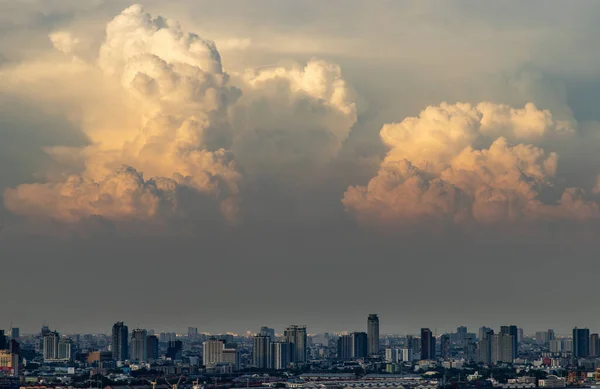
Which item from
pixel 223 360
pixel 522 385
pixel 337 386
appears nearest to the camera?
pixel 337 386

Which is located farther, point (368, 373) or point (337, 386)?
point (368, 373)

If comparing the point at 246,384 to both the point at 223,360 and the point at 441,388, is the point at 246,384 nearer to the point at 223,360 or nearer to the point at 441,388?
the point at 441,388

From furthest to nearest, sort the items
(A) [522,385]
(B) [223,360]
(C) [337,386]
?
(B) [223,360] < (A) [522,385] < (C) [337,386]

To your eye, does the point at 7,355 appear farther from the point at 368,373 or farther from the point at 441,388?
the point at 441,388

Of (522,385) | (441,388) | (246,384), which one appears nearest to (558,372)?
(522,385)

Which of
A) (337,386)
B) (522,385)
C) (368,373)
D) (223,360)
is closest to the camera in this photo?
(337,386)

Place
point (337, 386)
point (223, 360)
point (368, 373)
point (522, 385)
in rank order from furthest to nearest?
point (223, 360)
point (368, 373)
point (522, 385)
point (337, 386)

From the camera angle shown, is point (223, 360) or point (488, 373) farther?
point (223, 360)

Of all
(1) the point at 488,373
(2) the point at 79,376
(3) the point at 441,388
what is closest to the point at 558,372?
(1) the point at 488,373
